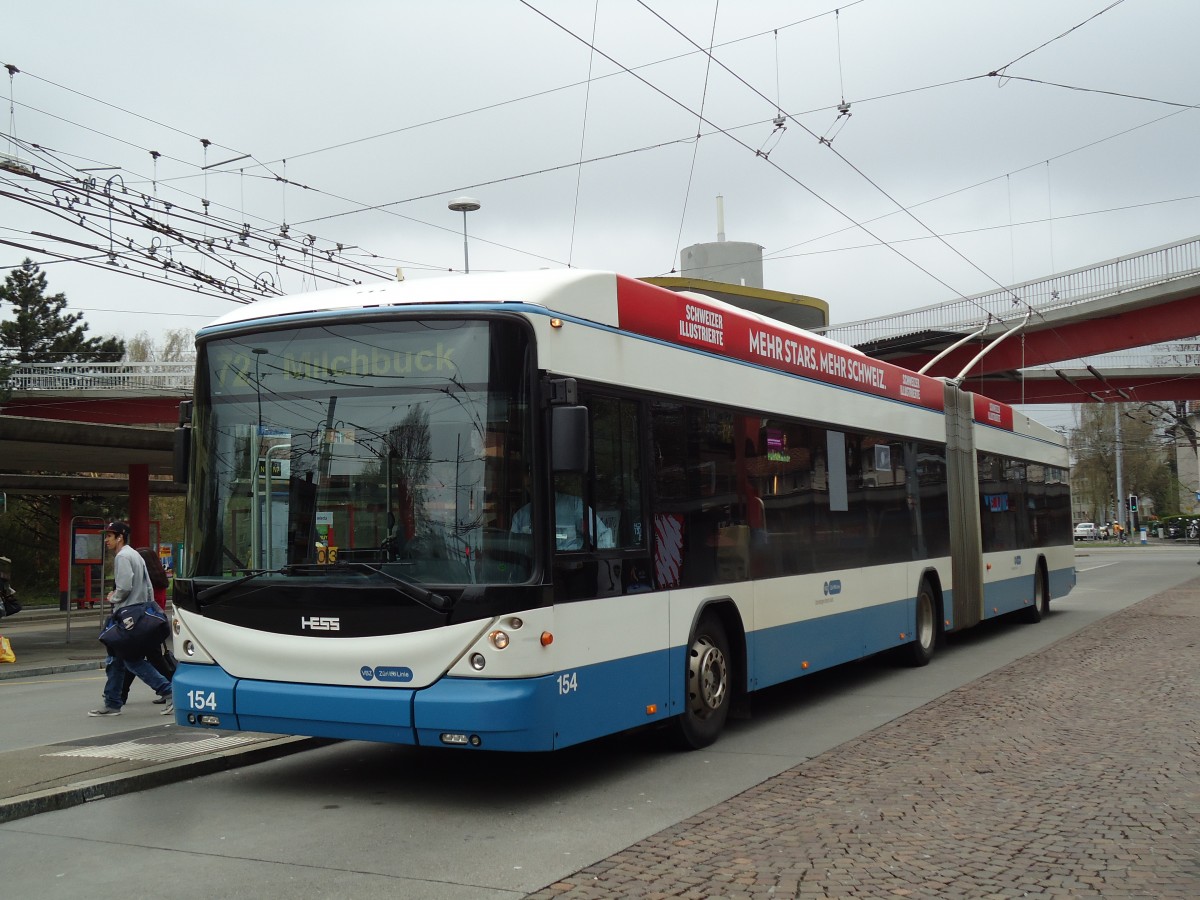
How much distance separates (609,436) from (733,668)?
261 cm

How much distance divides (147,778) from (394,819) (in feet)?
6.56

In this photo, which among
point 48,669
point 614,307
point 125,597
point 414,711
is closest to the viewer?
point 414,711

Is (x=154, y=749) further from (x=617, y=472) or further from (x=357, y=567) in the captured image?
(x=617, y=472)

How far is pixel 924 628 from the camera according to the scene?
14586 mm

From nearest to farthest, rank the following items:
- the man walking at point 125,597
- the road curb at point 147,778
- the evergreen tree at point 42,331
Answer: the road curb at point 147,778, the man walking at point 125,597, the evergreen tree at point 42,331

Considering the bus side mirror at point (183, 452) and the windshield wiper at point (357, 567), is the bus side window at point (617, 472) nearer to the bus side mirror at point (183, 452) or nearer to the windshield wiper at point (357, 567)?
the windshield wiper at point (357, 567)

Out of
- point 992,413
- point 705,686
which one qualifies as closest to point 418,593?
point 705,686

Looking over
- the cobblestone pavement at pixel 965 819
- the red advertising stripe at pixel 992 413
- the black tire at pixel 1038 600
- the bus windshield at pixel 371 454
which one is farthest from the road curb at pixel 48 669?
the black tire at pixel 1038 600

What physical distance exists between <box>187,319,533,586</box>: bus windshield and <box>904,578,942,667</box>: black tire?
8.14 metres

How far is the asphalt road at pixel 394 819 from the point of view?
5941 millimetres

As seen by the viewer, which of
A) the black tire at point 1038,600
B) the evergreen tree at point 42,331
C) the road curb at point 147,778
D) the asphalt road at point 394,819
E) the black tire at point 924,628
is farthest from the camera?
the evergreen tree at point 42,331

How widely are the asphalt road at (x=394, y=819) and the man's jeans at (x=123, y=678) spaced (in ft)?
2.56

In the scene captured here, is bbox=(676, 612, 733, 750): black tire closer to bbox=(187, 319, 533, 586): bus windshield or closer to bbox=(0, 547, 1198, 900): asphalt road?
bbox=(0, 547, 1198, 900): asphalt road

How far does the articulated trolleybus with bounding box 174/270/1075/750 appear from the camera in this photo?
7219 millimetres
